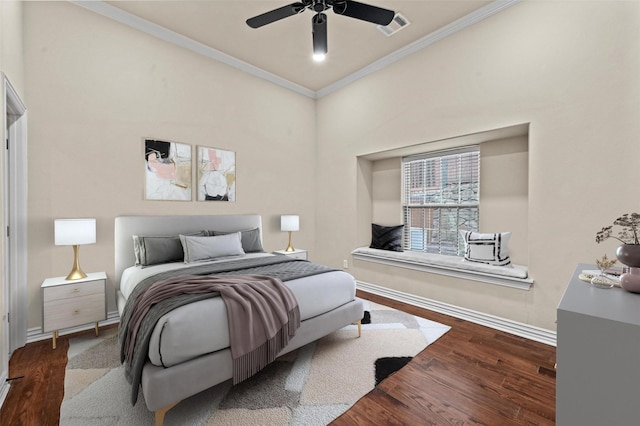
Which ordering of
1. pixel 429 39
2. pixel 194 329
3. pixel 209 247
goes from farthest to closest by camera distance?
pixel 429 39, pixel 209 247, pixel 194 329

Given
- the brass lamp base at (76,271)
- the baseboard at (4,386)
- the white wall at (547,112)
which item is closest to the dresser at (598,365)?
the white wall at (547,112)

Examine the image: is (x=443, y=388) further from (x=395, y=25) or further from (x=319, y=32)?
(x=395, y=25)

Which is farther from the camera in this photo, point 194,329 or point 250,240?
point 250,240

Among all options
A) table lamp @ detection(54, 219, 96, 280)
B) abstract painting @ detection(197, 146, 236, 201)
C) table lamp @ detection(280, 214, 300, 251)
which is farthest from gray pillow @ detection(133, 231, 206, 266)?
table lamp @ detection(280, 214, 300, 251)

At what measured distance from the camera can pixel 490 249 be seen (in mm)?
3145

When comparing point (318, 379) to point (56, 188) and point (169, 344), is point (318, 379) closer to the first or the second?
point (169, 344)

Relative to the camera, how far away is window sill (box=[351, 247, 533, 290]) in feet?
9.37

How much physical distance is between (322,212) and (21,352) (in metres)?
3.88

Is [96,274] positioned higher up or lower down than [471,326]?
higher up

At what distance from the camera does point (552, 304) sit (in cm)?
266

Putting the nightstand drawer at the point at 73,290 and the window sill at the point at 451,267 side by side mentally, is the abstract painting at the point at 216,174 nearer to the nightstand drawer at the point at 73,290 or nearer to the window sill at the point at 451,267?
the nightstand drawer at the point at 73,290

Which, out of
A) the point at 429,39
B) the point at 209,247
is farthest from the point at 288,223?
the point at 429,39

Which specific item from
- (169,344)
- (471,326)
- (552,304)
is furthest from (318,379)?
(552,304)

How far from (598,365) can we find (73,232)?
11.7 ft
